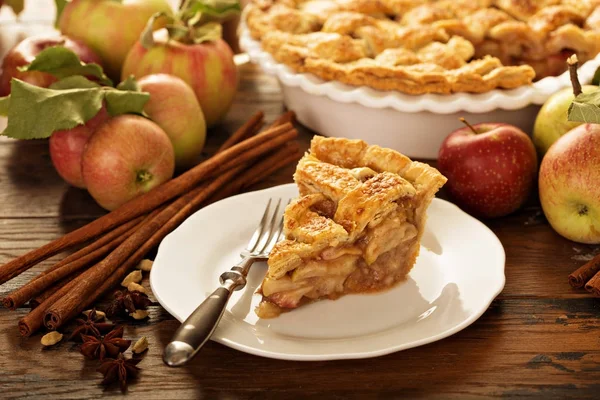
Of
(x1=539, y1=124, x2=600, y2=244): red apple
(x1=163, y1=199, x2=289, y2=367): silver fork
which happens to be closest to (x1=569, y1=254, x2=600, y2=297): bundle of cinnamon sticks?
(x1=539, y1=124, x2=600, y2=244): red apple

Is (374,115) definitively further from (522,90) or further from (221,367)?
(221,367)

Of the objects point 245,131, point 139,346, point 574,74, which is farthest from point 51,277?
point 574,74

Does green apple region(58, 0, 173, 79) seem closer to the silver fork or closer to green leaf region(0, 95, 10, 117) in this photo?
green leaf region(0, 95, 10, 117)

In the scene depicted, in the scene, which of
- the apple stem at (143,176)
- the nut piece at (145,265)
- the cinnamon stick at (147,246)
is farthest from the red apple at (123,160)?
the nut piece at (145,265)

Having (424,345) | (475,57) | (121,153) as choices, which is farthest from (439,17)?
(424,345)

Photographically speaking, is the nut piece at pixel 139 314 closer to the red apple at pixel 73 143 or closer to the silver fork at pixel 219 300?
the silver fork at pixel 219 300
